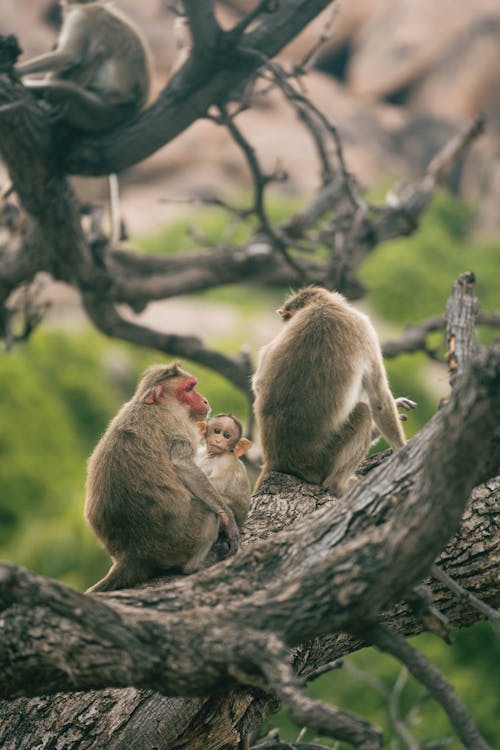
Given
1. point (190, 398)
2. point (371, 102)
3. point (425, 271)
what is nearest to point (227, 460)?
point (190, 398)

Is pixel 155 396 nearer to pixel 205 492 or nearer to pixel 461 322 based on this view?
pixel 205 492

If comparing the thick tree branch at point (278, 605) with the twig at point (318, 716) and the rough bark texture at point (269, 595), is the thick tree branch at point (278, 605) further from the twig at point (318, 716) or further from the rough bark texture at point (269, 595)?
the twig at point (318, 716)

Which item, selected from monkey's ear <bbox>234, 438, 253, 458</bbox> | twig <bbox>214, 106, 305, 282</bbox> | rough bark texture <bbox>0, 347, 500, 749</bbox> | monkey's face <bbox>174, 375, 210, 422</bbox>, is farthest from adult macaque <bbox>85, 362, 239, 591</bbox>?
twig <bbox>214, 106, 305, 282</bbox>

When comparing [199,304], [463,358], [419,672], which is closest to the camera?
[419,672]

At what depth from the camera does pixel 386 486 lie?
3088 mm

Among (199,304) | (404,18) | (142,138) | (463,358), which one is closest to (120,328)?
(142,138)

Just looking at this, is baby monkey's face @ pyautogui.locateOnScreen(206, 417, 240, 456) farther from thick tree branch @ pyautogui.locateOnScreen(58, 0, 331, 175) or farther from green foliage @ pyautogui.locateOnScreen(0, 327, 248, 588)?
green foliage @ pyautogui.locateOnScreen(0, 327, 248, 588)

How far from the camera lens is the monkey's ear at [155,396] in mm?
4164

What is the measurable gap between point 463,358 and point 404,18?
624 inches

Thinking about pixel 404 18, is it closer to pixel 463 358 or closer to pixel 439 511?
pixel 463 358

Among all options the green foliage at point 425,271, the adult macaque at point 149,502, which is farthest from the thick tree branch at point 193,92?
the green foliage at point 425,271

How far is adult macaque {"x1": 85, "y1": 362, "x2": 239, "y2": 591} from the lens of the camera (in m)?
3.88

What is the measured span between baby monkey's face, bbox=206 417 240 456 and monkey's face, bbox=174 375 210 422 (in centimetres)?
25

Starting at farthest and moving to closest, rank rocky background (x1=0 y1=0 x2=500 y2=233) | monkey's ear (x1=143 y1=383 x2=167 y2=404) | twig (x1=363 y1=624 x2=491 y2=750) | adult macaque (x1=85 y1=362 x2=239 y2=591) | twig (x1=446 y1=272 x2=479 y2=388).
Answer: rocky background (x1=0 y1=0 x2=500 y2=233), twig (x1=446 y1=272 x2=479 y2=388), monkey's ear (x1=143 y1=383 x2=167 y2=404), adult macaque (x1=85 y1=362 x2=239 y2=591), twig (x1=363 y1=624 x2=491 y2=750)
